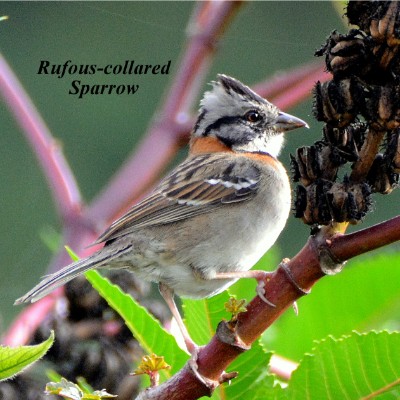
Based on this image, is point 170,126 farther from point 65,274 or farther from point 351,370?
point 351,370

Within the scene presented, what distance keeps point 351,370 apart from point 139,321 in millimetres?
435

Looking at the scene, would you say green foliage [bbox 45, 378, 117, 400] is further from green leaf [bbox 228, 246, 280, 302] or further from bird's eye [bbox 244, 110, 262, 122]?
bird's eye [bbox 244, 110, 262, 122]

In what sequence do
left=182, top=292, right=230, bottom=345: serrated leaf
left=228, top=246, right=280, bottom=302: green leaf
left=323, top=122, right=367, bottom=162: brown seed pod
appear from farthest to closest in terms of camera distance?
1. left=228, top=246, right=280, bottom=302: green leaf
2. left=182, top=292, right=230, bottom=345: serrated leaf
3. left=323, top=122, right=367, bottom=162: brown seed pod

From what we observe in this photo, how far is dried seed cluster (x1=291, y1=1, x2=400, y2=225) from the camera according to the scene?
1.42 metres

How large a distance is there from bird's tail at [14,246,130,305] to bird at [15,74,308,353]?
10mm

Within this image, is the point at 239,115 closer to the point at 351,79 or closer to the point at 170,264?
the point at 170,264

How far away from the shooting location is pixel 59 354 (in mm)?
2166

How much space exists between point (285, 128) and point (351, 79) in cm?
219

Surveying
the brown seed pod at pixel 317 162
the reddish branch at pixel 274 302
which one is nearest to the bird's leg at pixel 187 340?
the reddish branch at pixel 274 302

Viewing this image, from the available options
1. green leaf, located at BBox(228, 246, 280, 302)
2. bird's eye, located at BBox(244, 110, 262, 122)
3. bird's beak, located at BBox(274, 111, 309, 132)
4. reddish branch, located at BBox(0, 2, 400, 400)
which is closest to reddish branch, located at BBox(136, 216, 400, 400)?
reddish branch, located at BBox(0, 2, 400, 400)

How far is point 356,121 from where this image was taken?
5.15 ft

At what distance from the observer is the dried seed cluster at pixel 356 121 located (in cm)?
142

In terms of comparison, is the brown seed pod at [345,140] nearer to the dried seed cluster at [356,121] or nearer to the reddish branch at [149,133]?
the dried seed cluster at [356,121]

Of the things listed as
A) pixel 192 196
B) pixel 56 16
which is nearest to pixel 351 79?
pixel 192 196
